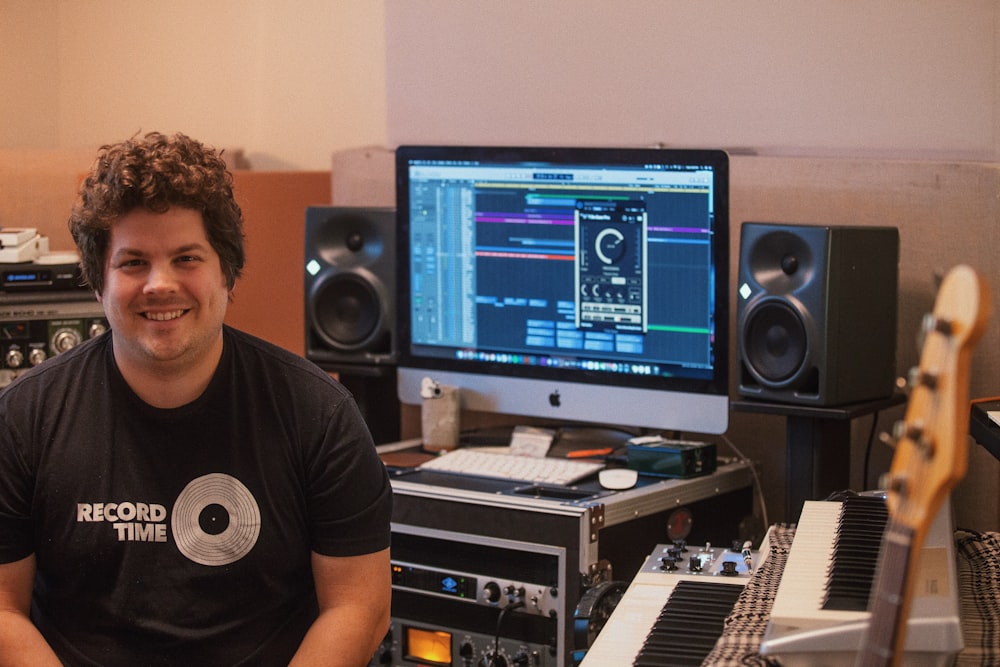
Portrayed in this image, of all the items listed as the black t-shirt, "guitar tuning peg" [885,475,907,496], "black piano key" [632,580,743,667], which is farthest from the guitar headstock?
the black t-shirt

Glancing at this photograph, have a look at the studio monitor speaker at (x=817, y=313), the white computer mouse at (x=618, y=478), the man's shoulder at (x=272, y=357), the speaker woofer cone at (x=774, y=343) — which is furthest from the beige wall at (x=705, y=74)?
the man's shoulder at (x=272, y=357)

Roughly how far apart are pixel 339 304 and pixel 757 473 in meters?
0.90

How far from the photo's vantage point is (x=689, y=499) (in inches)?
97.1

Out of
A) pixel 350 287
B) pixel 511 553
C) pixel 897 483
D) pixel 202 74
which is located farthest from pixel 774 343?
pixel 202 74

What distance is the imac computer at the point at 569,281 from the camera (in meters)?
2.46

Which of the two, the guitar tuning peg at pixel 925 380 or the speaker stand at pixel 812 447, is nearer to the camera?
the guitar tuning peg at pixel 925 380

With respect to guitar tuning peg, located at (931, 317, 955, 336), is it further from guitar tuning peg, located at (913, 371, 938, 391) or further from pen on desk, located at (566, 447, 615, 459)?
pen on desk, located at (566, 447, 615, 459)

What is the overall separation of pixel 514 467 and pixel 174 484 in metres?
0.90

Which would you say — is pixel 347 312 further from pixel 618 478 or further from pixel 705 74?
pixel 705 74

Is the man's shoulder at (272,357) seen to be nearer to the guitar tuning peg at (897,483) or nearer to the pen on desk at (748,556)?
the pen on desk at (748,556)

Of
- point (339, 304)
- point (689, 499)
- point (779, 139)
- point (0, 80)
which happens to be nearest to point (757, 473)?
point (689, 499)

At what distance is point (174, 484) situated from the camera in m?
1.78

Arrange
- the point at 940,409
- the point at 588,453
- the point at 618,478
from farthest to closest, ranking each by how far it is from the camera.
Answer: the point at 588,453, the point at 618,478, the point at 940,409

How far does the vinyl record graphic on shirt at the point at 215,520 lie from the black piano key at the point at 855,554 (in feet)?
2.42
